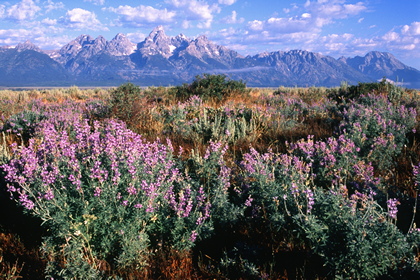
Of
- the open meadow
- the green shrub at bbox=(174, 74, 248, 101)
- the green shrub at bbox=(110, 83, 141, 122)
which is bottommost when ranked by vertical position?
the open meadow

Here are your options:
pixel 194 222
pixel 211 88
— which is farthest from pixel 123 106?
pixel 194 222

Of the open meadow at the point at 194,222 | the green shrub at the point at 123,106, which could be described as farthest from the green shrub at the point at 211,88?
the open meadow at the point at 194,222

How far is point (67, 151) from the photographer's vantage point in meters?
3.67

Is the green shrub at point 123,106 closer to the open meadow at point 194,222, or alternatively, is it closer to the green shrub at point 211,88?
the open meadow at point 194,222

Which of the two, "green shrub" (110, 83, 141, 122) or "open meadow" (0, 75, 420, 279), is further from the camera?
"green shrub" (110, 83, 141, 122)

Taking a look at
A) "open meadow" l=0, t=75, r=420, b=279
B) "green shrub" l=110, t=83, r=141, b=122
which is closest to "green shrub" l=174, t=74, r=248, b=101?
"green shrub" l=110, t=83, r=141, b=122

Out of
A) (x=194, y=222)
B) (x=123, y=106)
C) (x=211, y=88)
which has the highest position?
(x=211, y=88)

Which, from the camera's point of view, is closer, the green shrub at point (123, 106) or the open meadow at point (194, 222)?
the open meadow at point (194, 222)

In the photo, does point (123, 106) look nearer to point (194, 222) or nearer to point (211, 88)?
point (211, 88)

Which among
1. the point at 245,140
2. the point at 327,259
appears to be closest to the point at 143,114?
the point at 245,140

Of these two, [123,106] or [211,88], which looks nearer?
[123,106]

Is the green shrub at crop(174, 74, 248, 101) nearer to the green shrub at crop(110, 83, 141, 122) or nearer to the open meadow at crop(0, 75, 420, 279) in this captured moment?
the green shrub at crop(110, 83, 141, 122)

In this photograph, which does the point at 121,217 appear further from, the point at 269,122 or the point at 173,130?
the point at 269,122

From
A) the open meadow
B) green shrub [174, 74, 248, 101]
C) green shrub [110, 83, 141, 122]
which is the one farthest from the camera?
green shrub [174, 74, 248, 101]
